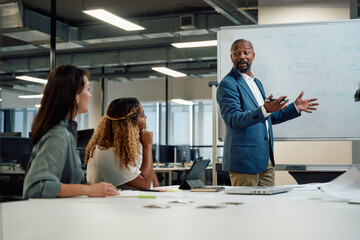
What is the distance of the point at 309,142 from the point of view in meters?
4.63

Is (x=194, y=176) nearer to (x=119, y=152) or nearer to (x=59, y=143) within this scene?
(x=119, y=152)

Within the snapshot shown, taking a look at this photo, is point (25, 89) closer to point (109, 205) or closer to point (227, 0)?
point (227, 0)

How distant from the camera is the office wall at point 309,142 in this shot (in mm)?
4520

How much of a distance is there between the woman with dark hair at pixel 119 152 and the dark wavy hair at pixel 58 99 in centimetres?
58

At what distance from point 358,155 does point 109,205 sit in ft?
12.7

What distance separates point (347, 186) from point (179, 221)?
726 millimetres

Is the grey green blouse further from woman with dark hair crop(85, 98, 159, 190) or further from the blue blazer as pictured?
the blue blazer

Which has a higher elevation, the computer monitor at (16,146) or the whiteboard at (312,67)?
the whiteboard at (312,67)

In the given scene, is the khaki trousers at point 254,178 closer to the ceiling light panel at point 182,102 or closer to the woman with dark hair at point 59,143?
the woman with dark hair at point 59,143

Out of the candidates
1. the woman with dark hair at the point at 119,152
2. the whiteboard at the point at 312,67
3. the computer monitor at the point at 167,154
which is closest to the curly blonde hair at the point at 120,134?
the woman with dark hair at the point at 119,152

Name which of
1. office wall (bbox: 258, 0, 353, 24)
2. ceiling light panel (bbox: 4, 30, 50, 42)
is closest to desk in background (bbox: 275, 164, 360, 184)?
office wall (bbox: 258, 0, 353, 24)

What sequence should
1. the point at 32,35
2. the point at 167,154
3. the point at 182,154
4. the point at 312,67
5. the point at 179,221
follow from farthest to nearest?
the point at 167,154, the point at 182,154, the point at 32,35, the point at 312,67, the point at 179,221

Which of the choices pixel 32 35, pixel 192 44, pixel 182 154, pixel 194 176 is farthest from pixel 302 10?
pixel 32 35

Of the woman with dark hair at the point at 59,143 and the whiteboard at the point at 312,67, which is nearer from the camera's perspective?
the woman with dark hair at the point at 59,143
